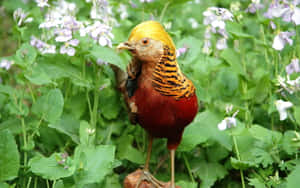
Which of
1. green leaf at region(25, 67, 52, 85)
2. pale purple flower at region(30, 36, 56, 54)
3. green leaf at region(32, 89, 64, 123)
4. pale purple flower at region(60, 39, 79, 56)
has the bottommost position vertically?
green leaf at region(32, 89, 64, 123)

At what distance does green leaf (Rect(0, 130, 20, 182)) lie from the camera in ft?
4.97

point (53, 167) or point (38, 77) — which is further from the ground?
point (38, 77)

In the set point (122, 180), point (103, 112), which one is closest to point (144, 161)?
point (122, 180)

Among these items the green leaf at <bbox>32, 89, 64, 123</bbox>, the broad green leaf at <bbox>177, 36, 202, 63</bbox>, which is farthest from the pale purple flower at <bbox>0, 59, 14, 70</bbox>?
the broad green leaf at <bbox>177, 36, 202, 63</bbox>

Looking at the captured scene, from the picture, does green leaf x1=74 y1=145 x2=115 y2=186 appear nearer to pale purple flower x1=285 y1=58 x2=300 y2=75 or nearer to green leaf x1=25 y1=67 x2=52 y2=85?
green leaf x1=25 y1=67 x2=52 y2=85

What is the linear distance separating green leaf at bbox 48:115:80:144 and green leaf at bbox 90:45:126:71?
31 cm

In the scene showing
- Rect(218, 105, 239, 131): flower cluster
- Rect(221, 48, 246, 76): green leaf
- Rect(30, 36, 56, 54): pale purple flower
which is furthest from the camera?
Rect(221, 48, 246, 76): green leaf

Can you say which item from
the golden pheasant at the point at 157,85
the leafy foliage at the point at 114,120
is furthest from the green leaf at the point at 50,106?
the golden pheasant at the point at 157,85

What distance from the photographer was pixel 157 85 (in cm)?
144

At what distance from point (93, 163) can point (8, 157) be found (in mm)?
321

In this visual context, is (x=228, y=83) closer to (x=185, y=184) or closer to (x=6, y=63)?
(x=185, y=184)

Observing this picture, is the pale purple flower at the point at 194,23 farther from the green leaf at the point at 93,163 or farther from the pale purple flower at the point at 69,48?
the green leaf at the point at 93,163

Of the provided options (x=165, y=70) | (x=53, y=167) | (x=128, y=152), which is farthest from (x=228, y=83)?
(x=53, y=167)

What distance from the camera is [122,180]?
1.80m
